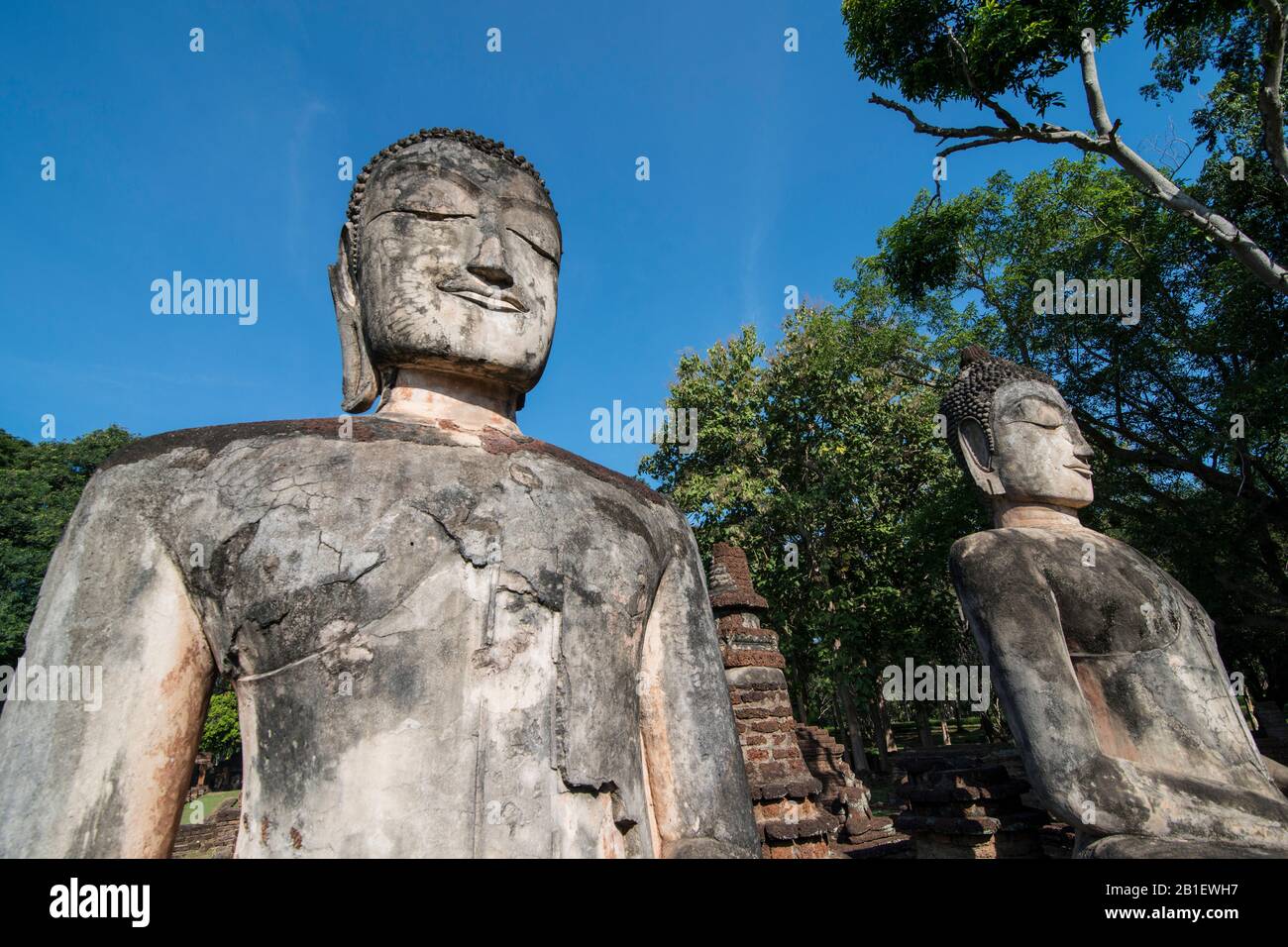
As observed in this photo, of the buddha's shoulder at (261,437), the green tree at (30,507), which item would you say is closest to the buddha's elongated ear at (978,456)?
the buddha's shoulder at (261,437)

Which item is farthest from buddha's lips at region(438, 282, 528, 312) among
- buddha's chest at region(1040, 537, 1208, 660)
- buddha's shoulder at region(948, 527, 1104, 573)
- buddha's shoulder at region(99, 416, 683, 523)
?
buddha's chest at region(1040, 537, 1208, 660)

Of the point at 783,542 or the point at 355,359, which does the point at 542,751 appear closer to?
the point at 355,359

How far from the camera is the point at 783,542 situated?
17.8 m

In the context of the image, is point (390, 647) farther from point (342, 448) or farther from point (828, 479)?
point (828, 479)

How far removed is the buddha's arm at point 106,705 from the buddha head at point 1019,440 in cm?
385

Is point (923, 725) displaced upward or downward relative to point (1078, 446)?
downward

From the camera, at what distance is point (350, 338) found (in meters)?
2.75

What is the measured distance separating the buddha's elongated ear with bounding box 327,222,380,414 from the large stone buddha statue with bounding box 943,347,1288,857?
115 inches

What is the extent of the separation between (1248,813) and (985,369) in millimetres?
2442

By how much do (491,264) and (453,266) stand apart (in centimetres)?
12

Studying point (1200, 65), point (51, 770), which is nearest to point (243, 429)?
point (51, 770)

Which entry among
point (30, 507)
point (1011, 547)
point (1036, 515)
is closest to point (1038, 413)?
→ point (1036, 515)

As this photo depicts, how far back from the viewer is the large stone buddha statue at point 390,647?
1764 mm

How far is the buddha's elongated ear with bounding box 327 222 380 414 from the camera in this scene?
8.75 ft
